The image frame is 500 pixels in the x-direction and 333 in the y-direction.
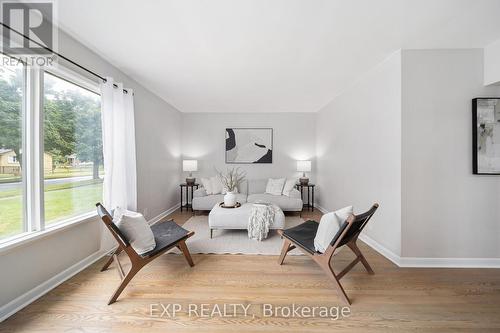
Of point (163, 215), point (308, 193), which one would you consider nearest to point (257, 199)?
point (308, 193)

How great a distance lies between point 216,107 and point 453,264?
4803 millimetres

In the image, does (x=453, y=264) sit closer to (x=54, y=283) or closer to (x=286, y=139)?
(x=286, y=139)

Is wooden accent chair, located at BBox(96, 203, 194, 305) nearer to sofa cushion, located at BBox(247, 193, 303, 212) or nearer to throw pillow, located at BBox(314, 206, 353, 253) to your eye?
throw pillow, located at BBox(314, 206, 353, 253)

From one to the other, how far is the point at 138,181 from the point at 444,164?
4291 mm

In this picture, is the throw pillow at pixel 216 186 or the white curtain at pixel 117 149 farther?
the throw pillow at pixel 216 186

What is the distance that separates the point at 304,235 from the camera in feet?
7.10

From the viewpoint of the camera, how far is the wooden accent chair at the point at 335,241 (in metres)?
1.62

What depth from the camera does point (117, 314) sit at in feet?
4.88

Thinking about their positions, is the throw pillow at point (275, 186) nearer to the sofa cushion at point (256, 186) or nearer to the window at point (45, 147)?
the sofa cushion at point (256, 186)

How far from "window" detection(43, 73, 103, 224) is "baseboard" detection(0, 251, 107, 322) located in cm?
54

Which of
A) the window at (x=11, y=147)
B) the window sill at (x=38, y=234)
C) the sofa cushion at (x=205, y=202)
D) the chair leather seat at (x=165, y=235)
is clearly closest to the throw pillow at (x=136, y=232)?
the chair leather seat at (x=165, y=235)

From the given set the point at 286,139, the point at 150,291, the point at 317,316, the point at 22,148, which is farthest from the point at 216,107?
the point at 317,316

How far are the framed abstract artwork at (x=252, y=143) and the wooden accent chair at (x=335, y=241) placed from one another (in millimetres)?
2849

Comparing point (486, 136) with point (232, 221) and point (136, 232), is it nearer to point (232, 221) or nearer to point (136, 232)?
point (232, 221)
